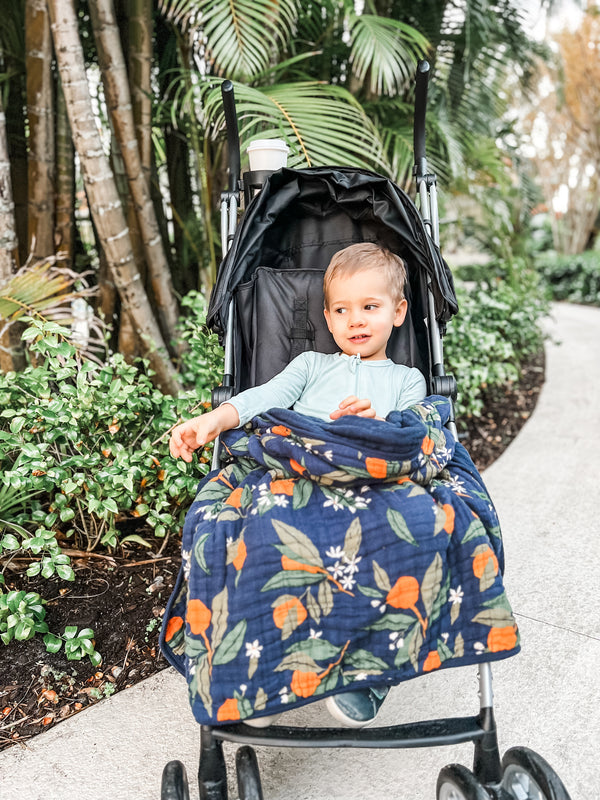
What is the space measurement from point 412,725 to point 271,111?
251 cm

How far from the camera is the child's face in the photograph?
2.08 meters

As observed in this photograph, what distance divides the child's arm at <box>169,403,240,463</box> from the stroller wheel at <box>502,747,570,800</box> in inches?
41.6

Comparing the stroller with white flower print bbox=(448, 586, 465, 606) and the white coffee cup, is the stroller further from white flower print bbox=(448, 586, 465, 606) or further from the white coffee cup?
white flower print bbox=(448, 586, 465, 606)

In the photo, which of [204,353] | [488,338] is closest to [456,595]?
[204,353]

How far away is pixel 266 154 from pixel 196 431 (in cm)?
119

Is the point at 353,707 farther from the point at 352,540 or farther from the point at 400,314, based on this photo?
the point at 400,314

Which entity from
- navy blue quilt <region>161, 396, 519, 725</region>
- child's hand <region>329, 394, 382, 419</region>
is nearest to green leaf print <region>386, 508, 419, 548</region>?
navy blue quilt <region>161, 396, 519, 725</region>

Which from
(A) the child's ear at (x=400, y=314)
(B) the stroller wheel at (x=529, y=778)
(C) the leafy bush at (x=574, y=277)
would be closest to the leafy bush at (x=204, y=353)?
(A) the child's ear at (x=400, y=314)

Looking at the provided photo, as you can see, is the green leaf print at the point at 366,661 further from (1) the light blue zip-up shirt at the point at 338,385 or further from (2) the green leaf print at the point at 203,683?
(1) the light blue zip-up shirt at the point at 338,385

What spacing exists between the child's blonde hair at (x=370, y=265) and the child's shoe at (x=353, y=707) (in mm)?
1174

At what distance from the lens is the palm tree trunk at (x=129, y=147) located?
3.04 meters

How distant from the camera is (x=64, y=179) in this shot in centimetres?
347

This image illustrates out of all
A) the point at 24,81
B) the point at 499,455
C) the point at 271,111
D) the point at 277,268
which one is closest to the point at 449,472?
the point at 277,268

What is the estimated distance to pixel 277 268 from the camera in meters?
2.49
